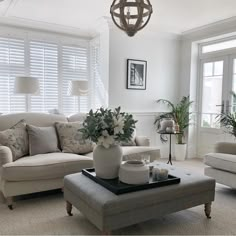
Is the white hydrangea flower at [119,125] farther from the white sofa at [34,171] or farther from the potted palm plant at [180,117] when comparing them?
the potted palm plant at [180,117]

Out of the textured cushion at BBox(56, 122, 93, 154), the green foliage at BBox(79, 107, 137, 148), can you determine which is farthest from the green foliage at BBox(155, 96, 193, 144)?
the green foliage at BBox(79, 107, 137, 148)

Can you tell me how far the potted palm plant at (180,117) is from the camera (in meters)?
4.95

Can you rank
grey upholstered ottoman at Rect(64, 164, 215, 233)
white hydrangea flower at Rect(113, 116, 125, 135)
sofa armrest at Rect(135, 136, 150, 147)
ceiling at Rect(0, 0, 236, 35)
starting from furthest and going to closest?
sofa armrest at Rect(135, 136, 150, 147) < ceiling at Rect(0, 0, 236, 35) < white hydrangea flower at Rect(113, 116, 125, 135) < grey upholstered ottoman at Rect(64, 164, 215, 233)

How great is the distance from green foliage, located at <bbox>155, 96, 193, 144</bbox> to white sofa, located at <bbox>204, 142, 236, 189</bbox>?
1.50 meters

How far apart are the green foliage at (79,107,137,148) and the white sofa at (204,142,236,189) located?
148 cm

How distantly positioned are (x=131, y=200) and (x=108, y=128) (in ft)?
2.06

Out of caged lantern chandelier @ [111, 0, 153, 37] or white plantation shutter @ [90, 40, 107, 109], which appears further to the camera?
white plantation shutter @ [90, 40, 107, 109]

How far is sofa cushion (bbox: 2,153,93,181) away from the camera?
262cm

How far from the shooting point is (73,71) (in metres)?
4.91

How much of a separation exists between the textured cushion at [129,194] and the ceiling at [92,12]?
251 centimetres

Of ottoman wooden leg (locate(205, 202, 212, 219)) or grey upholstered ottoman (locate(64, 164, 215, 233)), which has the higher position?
grey upholstered ottoman (locate(64, 164, 215, 233))

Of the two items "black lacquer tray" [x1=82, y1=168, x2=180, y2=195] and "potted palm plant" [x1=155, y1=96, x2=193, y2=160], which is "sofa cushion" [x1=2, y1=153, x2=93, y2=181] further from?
"potted palm plant" [x1=155, y1=96, x2=193, y2=160]

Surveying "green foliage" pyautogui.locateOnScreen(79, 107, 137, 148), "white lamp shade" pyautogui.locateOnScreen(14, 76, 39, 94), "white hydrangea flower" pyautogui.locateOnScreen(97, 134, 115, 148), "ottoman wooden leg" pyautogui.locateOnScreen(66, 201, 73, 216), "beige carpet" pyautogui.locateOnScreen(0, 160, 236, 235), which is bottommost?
"beige carpet" pyautogui.locateOnScreen(0, 160, 236, 235)

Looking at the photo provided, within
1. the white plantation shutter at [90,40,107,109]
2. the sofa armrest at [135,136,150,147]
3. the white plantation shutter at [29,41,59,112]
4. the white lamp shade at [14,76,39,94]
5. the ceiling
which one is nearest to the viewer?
the ceiling
